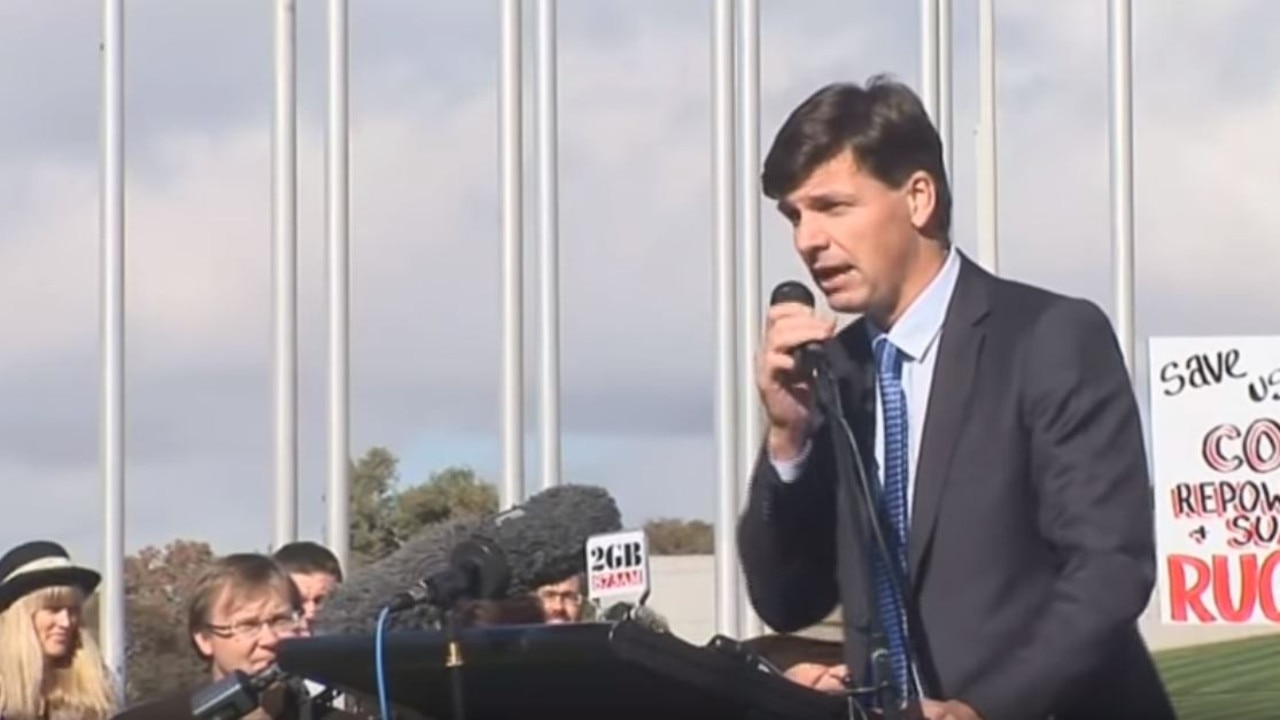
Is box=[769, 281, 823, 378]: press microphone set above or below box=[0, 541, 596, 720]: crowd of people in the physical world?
above

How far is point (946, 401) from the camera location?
11.2 ft

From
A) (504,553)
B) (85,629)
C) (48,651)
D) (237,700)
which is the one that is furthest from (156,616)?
(504,553)

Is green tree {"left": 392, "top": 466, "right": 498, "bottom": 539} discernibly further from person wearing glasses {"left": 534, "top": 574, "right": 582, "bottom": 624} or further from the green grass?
person wearing glasses {"left": 534, "top": 574, "right": 582, "bottom": 624}

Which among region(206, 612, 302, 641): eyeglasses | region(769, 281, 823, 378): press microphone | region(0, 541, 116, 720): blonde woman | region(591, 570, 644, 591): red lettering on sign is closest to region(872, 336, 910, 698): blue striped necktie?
region(769, 281, 823, 378): press microphone

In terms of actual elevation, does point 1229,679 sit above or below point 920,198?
below

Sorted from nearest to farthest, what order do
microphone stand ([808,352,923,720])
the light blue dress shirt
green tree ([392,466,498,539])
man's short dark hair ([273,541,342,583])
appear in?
1. microphone stand ([808,352,923,720])
2. the light blue dress shirt
3. man's short dark hair ([273,541,342,583])
4. green tree ([392,466,498,539])

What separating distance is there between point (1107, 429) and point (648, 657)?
888mm

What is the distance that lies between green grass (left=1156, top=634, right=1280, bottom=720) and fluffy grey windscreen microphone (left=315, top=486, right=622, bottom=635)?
27.7 feet

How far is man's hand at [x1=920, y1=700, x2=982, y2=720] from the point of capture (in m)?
3.11

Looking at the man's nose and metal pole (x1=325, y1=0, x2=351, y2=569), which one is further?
metal pole (x1=325, y1=0, x2=351, y2=569)

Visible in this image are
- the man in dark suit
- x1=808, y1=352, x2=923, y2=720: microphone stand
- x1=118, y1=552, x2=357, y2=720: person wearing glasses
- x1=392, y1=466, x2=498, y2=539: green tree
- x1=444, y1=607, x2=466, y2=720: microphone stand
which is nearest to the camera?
x1=444, y1=607, x2=466, y2=720: microphone stand

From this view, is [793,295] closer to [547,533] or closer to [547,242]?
[547,533]

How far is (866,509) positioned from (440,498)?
30.3 feet

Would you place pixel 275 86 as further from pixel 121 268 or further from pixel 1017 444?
pixel 1017 444
